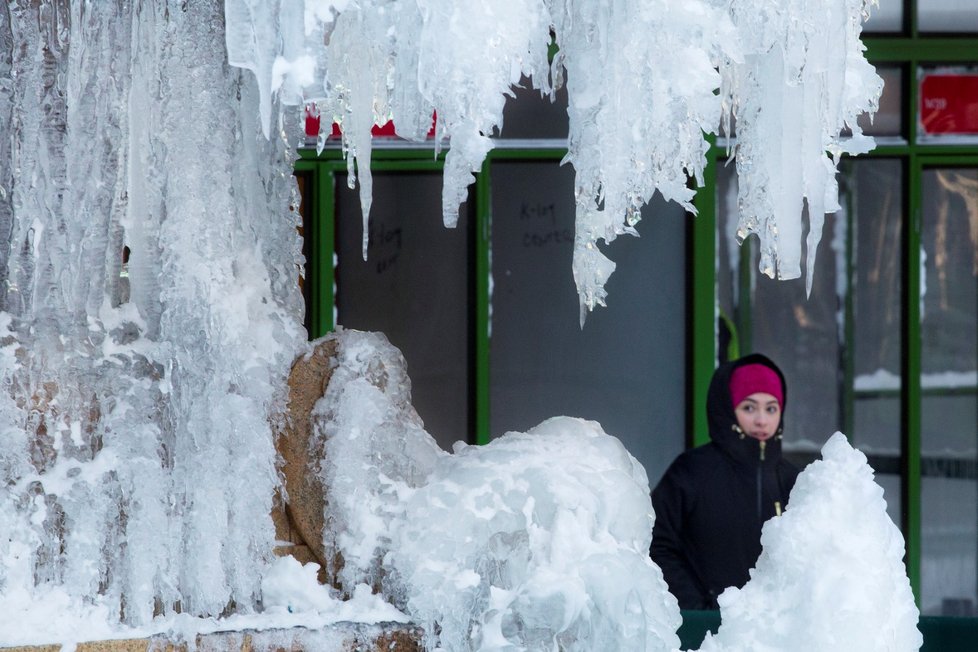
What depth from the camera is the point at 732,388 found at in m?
4.77

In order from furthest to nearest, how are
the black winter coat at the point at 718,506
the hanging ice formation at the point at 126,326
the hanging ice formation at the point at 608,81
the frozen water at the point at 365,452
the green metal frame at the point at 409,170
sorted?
the green metal frame at the point at 409,170 → the black winter coat at the point at 718,506 → the frozen water at the point at 365,452 → the hanging ice formation at the point at 126,326 → the hanging ice formation at the point at 608,81

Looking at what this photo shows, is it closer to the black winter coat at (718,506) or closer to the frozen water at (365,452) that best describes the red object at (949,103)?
the black winter coat at (718,506)

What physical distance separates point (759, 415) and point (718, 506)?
0.34 meters

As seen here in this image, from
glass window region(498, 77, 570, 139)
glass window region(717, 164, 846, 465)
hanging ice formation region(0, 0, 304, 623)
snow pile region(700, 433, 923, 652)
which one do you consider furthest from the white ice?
glass window region(717, 164, 846, 465)

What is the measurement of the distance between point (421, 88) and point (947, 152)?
14.6ft

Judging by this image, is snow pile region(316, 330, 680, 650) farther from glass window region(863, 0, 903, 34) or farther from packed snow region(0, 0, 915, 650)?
glass window region(863, 0, 903, 34)

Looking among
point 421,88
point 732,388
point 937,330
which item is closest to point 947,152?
point 937,330

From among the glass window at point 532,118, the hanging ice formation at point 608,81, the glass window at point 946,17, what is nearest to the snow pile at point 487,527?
the hanging ice formation at point 608,81

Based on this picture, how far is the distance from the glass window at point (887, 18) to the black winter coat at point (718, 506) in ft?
8.93

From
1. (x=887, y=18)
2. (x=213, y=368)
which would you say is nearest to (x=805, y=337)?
(x=887, y=18)

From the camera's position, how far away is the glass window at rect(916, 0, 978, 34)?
6.86 meters

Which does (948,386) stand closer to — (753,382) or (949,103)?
(949,103)

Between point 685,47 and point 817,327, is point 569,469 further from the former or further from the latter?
point 817,327

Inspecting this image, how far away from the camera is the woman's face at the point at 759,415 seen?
474 centimetres
